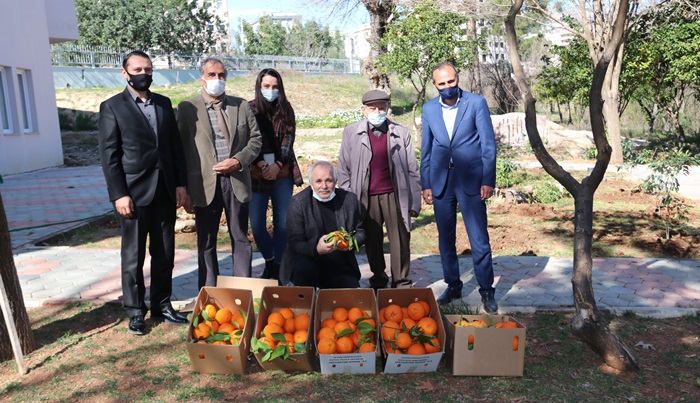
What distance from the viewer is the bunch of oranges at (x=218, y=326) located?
4008 millimetres

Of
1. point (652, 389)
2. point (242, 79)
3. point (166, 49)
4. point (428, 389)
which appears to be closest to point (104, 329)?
point (428, 389)

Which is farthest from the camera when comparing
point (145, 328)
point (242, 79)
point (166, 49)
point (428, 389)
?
point (166, 49)

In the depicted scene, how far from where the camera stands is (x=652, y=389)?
379 centimetres

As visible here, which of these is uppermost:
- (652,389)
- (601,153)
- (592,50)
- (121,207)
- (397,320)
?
(592,50)

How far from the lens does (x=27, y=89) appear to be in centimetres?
1552

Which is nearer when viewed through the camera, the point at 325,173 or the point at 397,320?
the point at 397,320

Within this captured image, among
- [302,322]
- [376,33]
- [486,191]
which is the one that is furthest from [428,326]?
[376,33]

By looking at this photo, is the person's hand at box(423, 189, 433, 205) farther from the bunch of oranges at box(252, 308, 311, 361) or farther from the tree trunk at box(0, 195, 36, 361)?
the tree trunk at box(0, 195, 36, 361)

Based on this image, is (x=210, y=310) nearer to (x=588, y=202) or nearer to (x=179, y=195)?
(x=179, y=195)

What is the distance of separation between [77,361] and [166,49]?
50.3 meters

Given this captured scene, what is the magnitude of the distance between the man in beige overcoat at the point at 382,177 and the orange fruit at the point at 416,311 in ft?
3.89

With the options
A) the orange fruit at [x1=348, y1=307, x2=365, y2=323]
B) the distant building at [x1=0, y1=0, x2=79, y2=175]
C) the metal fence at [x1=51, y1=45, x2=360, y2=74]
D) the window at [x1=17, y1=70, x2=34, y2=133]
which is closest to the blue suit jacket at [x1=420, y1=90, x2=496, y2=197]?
the orange fruit at [x1=348, y1=307, x2=365, y2=323]

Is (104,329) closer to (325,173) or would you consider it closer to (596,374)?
(325,173)

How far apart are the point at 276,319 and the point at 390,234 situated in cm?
167
